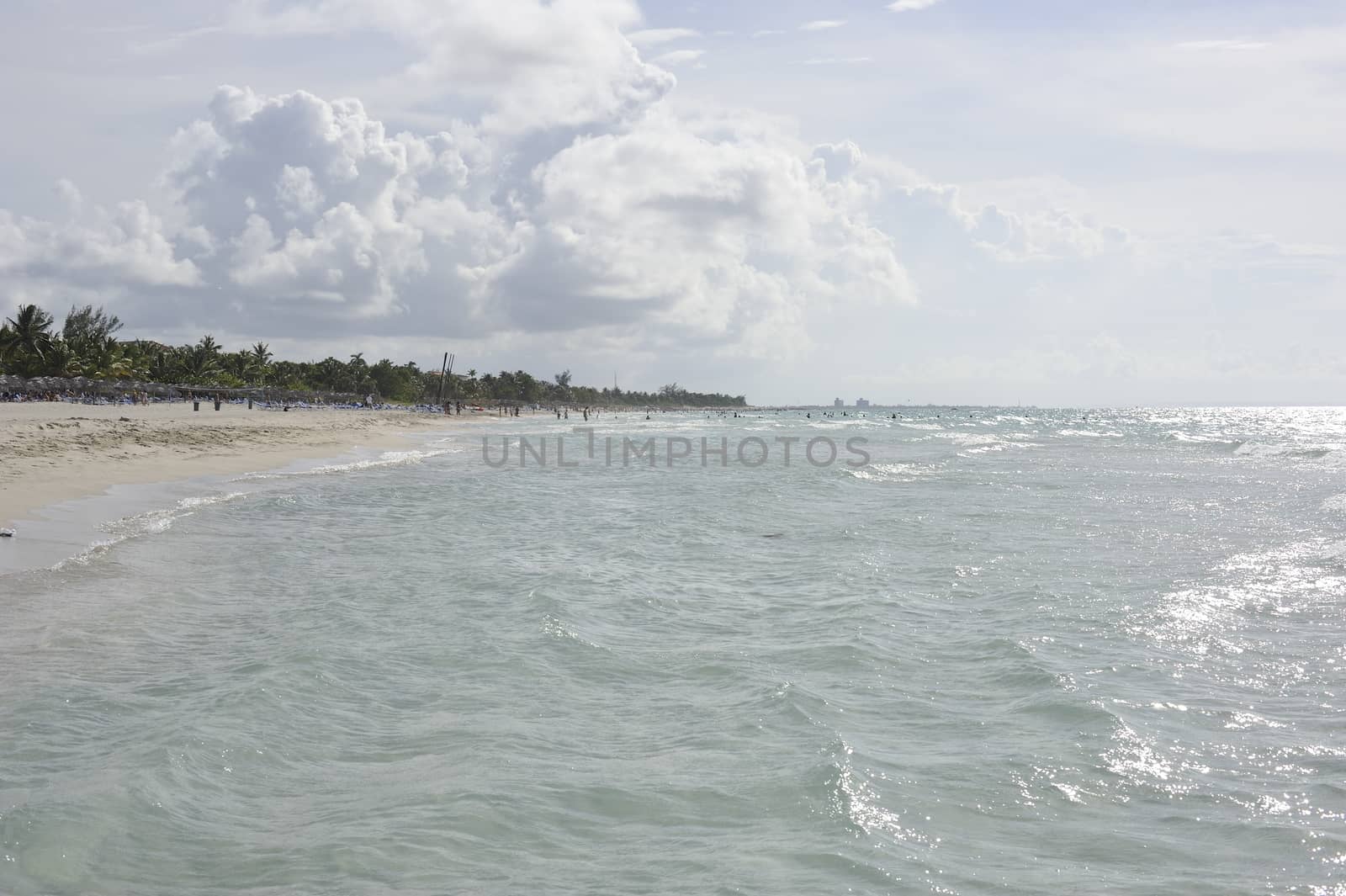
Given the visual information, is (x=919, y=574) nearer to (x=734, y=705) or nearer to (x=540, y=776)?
(x=734, y=705)

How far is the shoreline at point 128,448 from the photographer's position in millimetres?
19859

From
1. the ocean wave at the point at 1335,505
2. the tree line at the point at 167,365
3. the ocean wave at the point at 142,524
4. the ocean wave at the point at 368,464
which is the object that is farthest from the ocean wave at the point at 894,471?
the tree line at the point at 167,365

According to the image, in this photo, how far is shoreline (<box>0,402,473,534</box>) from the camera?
1986cm

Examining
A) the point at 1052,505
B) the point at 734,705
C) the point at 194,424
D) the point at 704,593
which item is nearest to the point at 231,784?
the point at 734,705

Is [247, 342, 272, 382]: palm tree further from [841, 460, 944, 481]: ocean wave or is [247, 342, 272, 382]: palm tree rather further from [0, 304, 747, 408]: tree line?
[841, 460, 944, 481]: ocean wave

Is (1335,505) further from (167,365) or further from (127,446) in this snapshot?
(167,365)

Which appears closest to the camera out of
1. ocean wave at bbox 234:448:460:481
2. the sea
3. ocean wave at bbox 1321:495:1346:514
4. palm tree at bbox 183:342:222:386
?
the sea

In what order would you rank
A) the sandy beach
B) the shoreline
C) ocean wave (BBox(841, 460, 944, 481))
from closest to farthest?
1. the shoreline
2. the sandy beach
3. ocean wave (BBox(841, 460, 944, 481))

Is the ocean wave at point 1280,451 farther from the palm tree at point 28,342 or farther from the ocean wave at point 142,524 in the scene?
the palm tree at point 28,342

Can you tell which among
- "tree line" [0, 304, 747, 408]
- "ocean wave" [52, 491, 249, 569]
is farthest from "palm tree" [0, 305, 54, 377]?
"ocean wave" [52, 491, 249, 569]

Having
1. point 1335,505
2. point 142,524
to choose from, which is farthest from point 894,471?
point 142,524

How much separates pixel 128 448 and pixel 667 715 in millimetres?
29524

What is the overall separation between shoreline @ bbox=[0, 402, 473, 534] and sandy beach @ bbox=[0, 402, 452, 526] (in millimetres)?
32

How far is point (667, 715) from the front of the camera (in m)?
7.11
